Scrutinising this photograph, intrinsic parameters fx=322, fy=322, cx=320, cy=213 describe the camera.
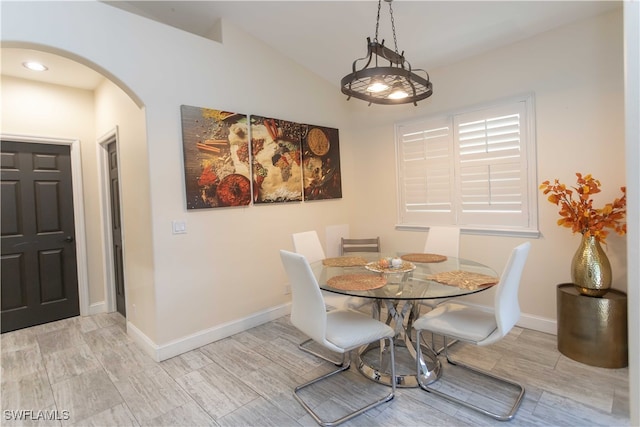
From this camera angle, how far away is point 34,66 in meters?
3.16

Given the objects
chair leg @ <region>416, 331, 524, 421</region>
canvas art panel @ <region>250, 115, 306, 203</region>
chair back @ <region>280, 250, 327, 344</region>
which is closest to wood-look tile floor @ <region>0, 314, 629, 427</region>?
chair leg @ <region>416, 331, 524, 421</region>

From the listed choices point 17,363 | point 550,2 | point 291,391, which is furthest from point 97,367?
point 550,2

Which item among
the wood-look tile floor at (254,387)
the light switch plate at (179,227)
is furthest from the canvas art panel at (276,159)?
the wood-look tile floor at (254,387)

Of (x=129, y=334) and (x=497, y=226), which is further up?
(x=497, y=226)

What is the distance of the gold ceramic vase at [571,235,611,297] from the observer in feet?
7.89

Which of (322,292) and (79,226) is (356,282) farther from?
(79,226)

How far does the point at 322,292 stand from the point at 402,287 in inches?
33.1

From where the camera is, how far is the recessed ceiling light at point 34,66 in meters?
3.09

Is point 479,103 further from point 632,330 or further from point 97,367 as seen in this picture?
point 97,367

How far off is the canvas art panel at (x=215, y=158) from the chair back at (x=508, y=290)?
237 centimetres

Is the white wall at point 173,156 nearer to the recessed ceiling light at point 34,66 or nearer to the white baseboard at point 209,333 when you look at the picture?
the white baseboard at point 209,333

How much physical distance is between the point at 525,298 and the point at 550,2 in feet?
8.51

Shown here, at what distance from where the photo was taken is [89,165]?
153 inches

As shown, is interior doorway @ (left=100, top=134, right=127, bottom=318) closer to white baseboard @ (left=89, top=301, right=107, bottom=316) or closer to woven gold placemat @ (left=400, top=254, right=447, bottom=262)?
white baseboard @ (left=89, top=301, right=107, bottom=316)
